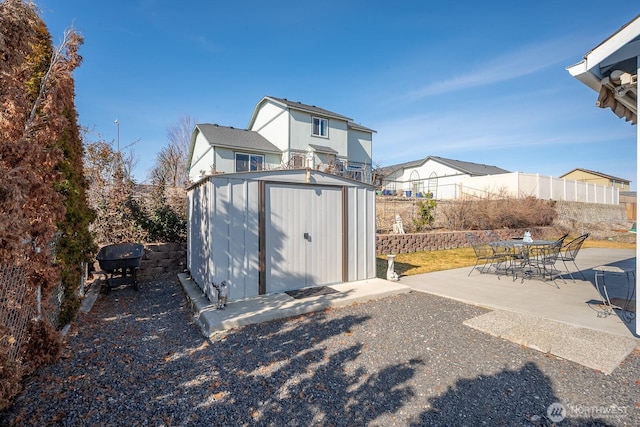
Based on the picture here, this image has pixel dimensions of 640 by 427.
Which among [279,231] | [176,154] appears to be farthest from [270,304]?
[176,154]

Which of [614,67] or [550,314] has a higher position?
[614,67]

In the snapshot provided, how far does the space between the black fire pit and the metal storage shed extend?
1127 mm

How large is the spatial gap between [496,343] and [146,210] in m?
8.69

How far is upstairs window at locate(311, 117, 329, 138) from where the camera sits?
19812 millimetres

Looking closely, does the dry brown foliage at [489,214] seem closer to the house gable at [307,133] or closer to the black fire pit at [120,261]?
the house gable at [307,133]

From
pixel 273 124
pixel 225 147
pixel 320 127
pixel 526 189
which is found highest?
pixel 273 124

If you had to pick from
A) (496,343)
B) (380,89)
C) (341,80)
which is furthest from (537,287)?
(341,80)

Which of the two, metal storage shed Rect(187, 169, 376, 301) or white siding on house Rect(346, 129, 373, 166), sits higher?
white siding on house Rect(346, 129, 373, 166)

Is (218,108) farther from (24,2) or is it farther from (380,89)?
(24,2)

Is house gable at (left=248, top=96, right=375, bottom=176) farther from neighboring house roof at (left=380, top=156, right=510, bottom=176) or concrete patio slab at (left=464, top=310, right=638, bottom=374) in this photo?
concrete patio slab at (left=464, top=310, right=638, bottom=374)

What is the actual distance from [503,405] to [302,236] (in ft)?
13.0

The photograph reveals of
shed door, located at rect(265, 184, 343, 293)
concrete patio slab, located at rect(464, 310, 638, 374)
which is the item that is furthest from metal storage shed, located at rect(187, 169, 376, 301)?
concrete patio slab, located at rect(464, 310, 638, 374)

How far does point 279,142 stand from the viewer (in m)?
19.5

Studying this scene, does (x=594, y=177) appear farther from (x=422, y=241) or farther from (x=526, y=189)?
(x=422, y=241)
